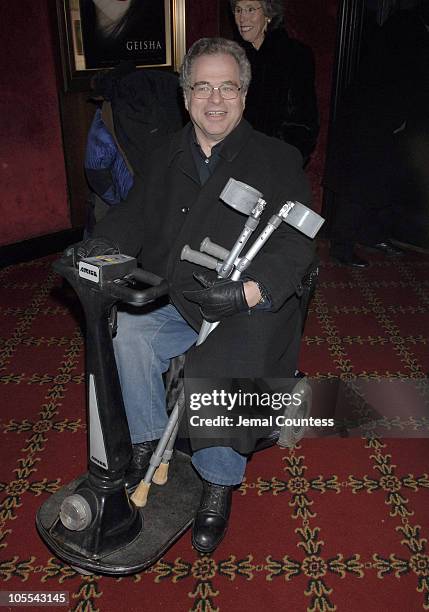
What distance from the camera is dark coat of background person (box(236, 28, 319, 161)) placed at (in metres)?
2.93

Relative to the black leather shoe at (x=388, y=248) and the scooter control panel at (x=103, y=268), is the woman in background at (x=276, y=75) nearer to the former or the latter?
the scooter control panel at (x=103, y=268)

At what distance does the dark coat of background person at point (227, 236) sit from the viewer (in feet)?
5.67

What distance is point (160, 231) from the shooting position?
6.51 ft

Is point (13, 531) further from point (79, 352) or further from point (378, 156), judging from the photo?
point (378, 156)

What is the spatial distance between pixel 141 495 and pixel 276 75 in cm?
222

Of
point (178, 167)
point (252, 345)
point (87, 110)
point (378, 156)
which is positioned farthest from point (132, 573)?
point (87, 110)

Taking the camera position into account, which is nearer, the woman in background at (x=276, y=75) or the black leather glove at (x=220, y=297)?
the black leather glove at (x=220, y=297)

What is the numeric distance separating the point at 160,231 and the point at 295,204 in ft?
1.83

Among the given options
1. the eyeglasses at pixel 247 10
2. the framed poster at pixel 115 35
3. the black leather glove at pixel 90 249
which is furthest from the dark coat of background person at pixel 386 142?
the black leather glove at pixel 90 249

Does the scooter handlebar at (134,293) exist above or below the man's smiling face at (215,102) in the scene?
below

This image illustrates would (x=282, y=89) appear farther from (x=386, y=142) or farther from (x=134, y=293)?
(x=134, y=293)

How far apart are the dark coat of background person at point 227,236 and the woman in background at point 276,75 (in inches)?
44.8

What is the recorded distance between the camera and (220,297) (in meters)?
1.59

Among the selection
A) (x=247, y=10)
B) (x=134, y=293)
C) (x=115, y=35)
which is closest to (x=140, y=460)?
(x=134, y=293)
